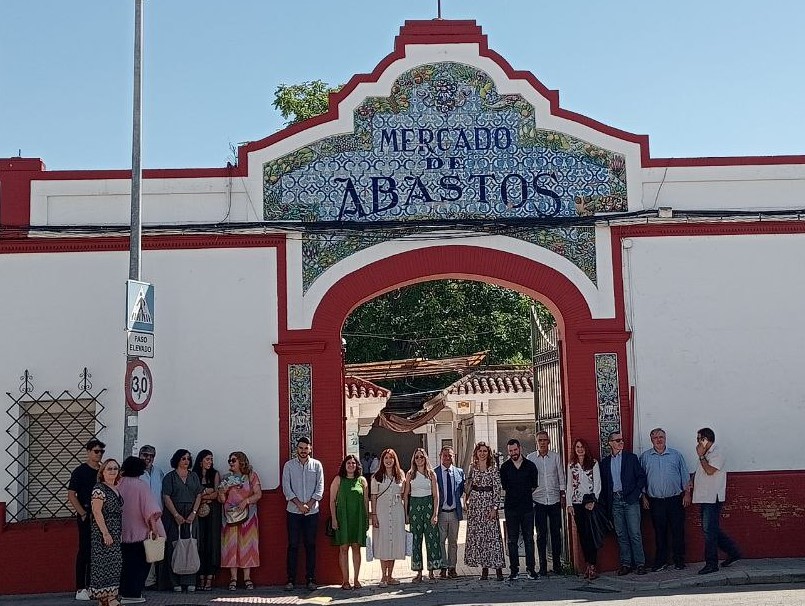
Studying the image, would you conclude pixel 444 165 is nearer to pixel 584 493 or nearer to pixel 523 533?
pixel 584 493

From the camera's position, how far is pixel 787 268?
1409cm

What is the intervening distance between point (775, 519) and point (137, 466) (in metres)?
Result: 8.03

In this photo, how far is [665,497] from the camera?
12977 millimetres

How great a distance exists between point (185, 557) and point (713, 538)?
6.32 m

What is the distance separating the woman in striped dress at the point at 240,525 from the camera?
1278cm

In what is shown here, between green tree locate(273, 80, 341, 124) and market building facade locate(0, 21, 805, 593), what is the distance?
16259 millimetres

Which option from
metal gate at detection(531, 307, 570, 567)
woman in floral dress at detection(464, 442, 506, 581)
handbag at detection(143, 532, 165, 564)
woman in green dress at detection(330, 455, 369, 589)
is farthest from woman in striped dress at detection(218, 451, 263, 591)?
metal gate at detection(531, 307, 570, 567)

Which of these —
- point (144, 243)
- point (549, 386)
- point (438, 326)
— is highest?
point (438, 326)

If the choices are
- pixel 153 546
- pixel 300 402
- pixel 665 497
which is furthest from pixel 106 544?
pixel 665 497

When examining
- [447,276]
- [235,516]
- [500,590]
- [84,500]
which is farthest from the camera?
[447,276]

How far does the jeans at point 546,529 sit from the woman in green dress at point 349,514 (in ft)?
7.07

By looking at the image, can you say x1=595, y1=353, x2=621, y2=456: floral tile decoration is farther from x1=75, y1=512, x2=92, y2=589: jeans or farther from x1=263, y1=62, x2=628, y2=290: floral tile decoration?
x1=75, y1=512, x2=92, y2=589: jeans

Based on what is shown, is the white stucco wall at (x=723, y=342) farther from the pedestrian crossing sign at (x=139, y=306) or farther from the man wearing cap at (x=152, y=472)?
the pedestrian crossing sign at (x=139, y=306)

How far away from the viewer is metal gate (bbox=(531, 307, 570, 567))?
14.3m
